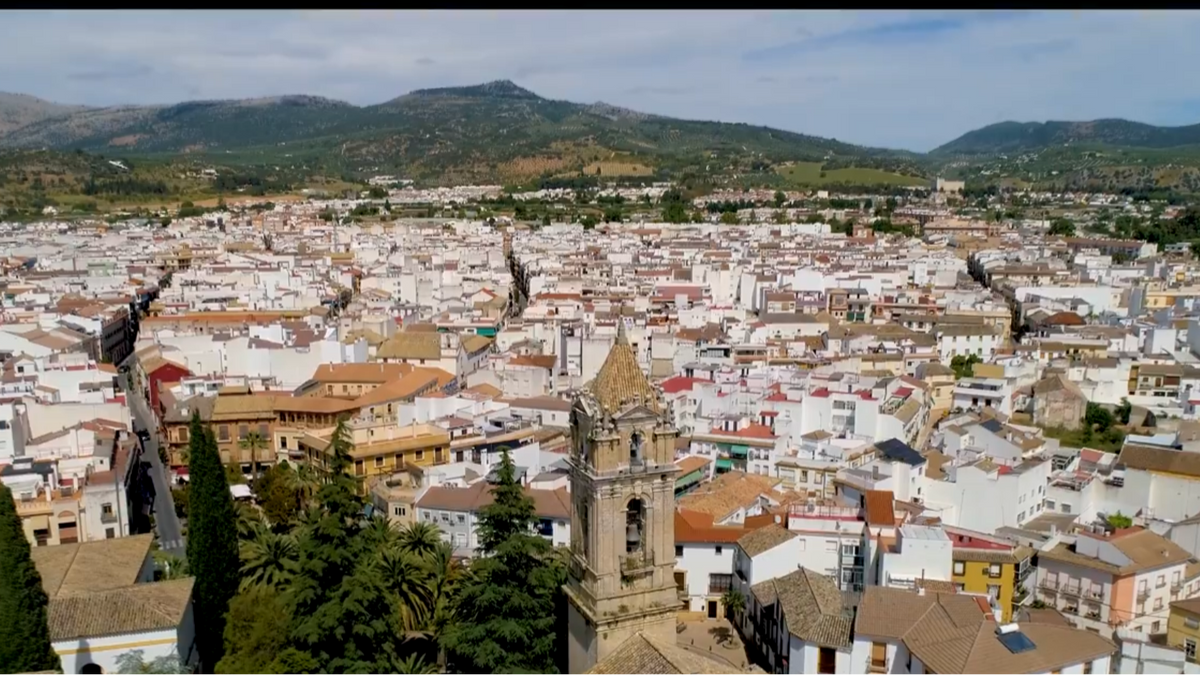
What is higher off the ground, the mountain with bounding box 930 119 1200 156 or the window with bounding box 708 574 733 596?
the mountain with bounding box 930 119 1200 156

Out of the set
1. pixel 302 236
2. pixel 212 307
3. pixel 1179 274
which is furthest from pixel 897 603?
pixel 302 236

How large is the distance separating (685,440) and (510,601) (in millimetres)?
10498

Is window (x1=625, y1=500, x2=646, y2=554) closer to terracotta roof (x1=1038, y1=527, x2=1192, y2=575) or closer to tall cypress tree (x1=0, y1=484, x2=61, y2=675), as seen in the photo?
tall cypress tree (x1=0, y1=484, x2=61, y2=675)

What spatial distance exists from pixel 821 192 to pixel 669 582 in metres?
96.7

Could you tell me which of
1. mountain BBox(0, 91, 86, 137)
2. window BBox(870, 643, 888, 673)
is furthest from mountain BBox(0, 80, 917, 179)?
Result: window BBox(870, 643, 888, 673)

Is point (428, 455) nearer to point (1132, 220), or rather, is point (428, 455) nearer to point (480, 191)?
point (1132, 220)

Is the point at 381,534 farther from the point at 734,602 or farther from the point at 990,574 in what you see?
the point at 990,574

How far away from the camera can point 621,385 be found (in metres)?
10.7

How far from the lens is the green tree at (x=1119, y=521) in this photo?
18.6m

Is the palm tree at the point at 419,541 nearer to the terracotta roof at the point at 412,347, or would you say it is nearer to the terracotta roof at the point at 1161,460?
the terracotta roof at the point at 412,347

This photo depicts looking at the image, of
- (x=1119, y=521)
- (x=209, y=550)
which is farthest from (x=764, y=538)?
(x=209, y=550)

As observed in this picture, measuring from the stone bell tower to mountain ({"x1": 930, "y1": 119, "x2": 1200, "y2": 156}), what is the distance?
138360mm

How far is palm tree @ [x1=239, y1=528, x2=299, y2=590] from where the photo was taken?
14812 millimetres

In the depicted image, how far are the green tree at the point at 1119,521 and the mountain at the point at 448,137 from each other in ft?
310
